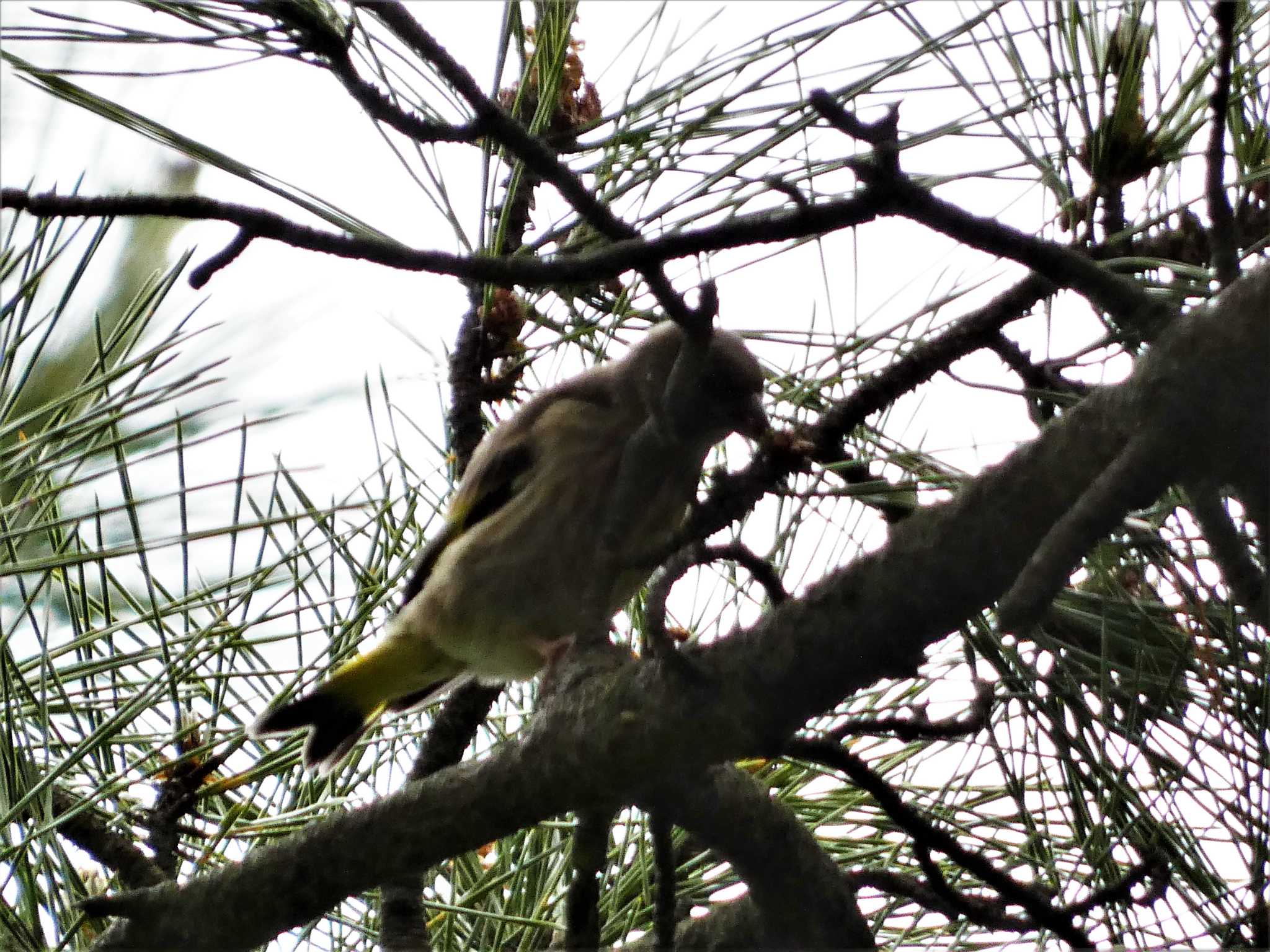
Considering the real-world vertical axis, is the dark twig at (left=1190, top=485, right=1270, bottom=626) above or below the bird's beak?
below

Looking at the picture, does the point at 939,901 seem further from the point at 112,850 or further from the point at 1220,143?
the point at 112,850

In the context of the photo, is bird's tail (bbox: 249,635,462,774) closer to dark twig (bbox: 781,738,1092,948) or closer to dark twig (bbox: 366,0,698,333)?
dark twig (bbox: 781,738,1092,948)

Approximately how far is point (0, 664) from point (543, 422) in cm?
100

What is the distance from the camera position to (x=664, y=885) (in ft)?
4.33

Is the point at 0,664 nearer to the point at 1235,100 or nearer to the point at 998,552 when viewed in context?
the point at 998,552

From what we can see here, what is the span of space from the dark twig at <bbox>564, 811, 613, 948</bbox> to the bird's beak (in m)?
0.50

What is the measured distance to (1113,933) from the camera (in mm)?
1573

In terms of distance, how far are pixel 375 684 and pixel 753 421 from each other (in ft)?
4.06

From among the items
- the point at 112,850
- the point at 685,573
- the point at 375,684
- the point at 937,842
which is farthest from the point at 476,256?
the point at 375,684

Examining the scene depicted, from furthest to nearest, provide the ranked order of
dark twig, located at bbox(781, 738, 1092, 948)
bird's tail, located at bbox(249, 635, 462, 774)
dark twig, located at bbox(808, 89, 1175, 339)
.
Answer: bird's tail, located at bbox(249, 635, 462, 774)
dark twig, located at bbox(781, 738, 1092, 948)
dark twig, located at bbox(808, 89, 1175, 339)

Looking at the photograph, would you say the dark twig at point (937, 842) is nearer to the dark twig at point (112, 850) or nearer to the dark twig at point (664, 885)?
the dark twig at point (664, 885)

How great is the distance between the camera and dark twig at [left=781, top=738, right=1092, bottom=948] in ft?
4.16

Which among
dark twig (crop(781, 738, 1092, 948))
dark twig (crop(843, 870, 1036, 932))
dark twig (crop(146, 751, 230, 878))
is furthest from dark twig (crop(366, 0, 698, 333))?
dark twig (crop(146, 751, 230, 878))

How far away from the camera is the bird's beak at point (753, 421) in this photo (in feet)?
4.96
